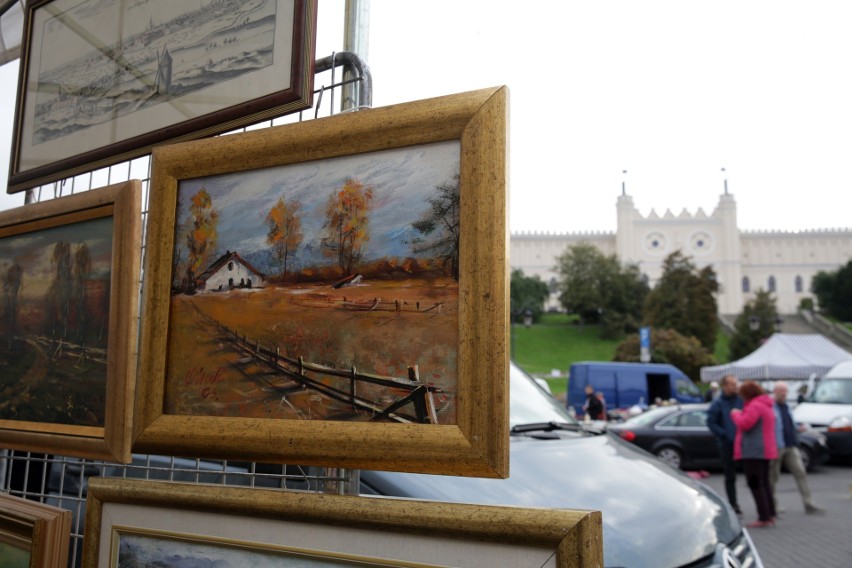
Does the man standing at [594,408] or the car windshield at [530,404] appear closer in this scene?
the car windshield at [530,404]

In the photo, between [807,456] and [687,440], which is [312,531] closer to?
[687,440]

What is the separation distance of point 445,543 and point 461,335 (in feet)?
1.08

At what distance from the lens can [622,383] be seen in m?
21.0

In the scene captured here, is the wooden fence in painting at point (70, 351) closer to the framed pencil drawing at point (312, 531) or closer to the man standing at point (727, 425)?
the framed pencil drawing at point (312, 531)

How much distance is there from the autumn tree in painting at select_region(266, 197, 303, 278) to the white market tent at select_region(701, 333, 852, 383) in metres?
23.6

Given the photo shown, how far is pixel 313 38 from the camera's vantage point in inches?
61.7

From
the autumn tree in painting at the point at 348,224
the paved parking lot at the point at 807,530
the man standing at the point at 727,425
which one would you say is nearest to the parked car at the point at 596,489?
the autumn tree in painting at the point at 348,224

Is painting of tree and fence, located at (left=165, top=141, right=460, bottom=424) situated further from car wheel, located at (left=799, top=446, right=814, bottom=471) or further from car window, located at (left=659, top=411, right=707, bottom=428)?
car wheel, located at (left=799, top=446, right=814, bottom=471)

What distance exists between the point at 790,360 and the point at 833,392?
1025 centimetres

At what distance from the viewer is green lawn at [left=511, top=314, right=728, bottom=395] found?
57188mm

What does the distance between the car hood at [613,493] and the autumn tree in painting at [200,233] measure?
1.18 m

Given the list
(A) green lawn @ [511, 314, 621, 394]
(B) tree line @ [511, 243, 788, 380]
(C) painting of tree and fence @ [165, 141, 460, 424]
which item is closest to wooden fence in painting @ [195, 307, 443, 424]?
(C) painting of tree and fence @ [165, 141, 460, 424]

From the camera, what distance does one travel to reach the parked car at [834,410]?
498 inches
